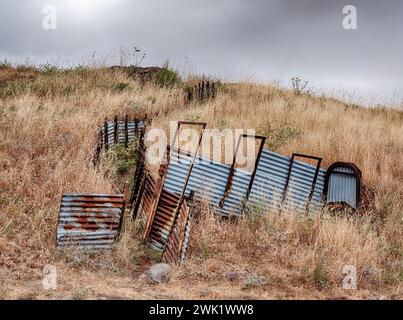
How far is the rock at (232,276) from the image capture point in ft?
19.5

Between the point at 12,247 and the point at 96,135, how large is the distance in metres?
3.94

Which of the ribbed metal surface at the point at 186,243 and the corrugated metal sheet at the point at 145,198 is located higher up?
the corrugated metal sheet at the point at 145,198

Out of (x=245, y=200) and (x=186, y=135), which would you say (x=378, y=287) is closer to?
(x=245, y=200)

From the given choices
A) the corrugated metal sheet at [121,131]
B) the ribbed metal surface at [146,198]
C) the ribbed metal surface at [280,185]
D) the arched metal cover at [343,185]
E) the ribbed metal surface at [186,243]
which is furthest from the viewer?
the corrugated metal sheet at [121,131]

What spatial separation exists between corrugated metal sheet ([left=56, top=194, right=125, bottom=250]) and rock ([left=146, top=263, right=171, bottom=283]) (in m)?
0.95

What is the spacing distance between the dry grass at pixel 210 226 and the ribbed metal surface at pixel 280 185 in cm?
50

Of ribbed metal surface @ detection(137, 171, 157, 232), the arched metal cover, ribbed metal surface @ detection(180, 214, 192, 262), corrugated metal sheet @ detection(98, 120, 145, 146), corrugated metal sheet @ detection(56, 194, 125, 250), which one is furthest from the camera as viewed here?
corrugated metal sheet @ detection(98, 120, 145, 146)

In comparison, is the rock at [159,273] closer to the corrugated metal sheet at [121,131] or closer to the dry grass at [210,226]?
the dry grass at [210,226]

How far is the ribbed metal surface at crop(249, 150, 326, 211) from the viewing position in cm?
775

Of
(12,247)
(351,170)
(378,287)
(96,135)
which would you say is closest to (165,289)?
(12,247)

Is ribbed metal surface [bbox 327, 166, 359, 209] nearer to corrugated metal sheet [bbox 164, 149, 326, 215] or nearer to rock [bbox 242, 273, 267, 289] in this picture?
corrugated metal sheet [bbox 164, 149, 326, 215]

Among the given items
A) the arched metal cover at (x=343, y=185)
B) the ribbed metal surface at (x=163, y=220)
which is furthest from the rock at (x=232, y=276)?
the arched metal cover at (x=343, y=185)

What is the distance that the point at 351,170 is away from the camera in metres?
8.53

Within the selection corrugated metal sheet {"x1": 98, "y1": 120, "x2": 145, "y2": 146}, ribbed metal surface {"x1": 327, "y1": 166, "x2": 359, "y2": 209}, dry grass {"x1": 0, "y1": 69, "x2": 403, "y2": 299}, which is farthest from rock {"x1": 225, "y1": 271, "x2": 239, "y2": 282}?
corrugated metal sheet {"x1": 98, "y1": 120, "x2": 145, "y2": 146}
